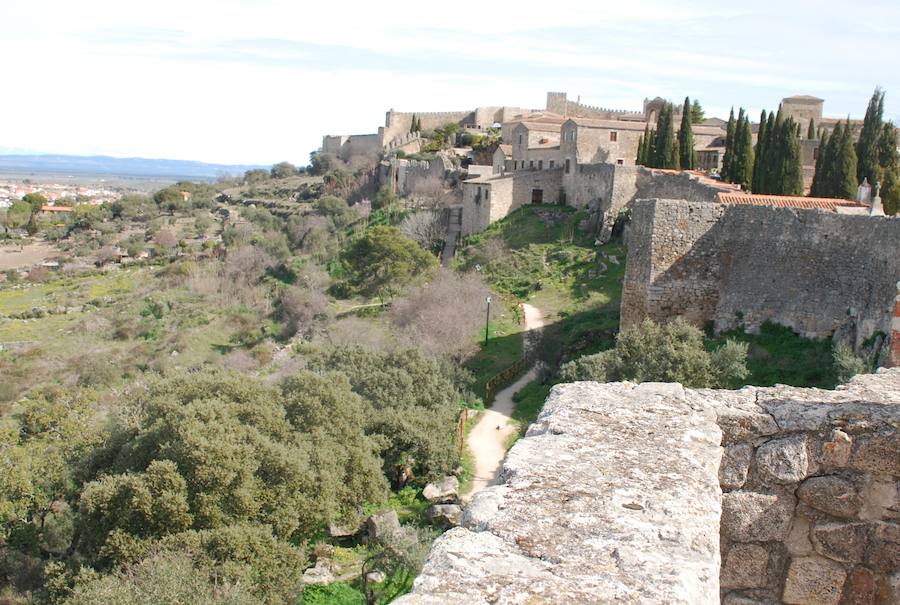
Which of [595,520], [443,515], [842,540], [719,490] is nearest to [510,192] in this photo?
[443,515]

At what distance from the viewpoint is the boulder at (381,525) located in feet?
46.6

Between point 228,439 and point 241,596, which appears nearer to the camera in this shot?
point 241,596

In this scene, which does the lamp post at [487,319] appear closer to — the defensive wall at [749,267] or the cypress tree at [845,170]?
the defensive wall at [749,267]

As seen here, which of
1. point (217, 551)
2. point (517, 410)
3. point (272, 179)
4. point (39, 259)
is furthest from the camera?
point (272, 179)

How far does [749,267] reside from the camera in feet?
60.3

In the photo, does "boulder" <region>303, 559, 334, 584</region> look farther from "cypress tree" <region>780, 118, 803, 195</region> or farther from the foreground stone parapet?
"cypress tree" <region>780, 118, 803, 195</region>

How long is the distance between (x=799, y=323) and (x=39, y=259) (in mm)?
59546

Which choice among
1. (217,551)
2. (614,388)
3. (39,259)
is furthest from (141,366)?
(39,259)

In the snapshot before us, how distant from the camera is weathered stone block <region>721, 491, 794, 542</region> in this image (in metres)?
4.35

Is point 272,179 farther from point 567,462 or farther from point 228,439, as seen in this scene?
point 567,462

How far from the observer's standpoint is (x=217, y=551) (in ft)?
38.8

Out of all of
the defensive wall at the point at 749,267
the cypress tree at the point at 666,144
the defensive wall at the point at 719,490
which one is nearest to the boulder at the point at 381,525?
the defensive wall at the point at 749,267

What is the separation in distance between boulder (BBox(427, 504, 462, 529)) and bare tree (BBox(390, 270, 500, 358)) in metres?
8.85

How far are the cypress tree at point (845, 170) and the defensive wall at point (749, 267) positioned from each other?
36.4 ft
